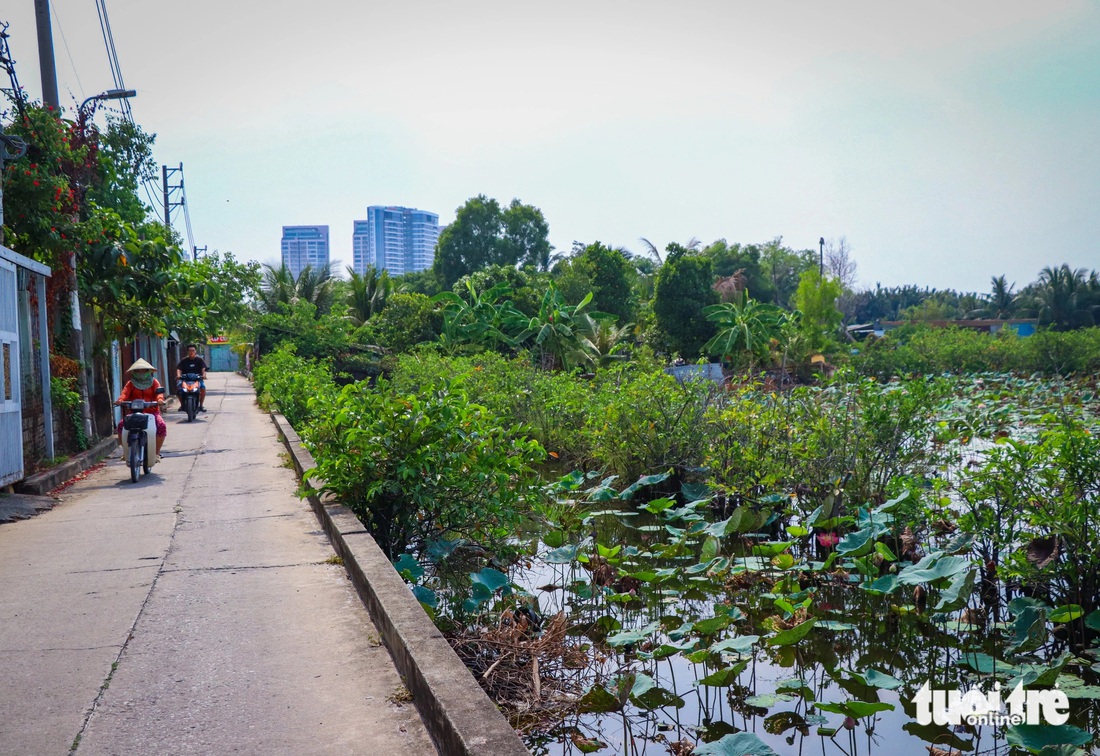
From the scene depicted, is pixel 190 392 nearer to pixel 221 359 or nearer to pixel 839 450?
pixel 839 450

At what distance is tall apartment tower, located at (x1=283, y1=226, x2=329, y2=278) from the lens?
116m

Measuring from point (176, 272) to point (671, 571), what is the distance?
10438 mm

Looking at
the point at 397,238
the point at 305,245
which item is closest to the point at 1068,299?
the point at 305,245

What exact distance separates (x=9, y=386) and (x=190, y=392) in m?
11.3

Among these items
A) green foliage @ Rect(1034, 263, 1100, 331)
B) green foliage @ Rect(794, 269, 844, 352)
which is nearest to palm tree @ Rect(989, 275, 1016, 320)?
green foliage @ Rect(1034, 263, 1100, 331)

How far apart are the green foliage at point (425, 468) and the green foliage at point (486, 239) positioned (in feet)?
143

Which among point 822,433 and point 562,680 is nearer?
point 562,680

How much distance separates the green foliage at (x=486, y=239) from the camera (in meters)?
50.4

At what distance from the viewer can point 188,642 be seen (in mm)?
4598

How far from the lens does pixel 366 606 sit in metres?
5.21

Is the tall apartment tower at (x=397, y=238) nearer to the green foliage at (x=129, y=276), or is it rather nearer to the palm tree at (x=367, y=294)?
the palm tree at (x=367, y=294)

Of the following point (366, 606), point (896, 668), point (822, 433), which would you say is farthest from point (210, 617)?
point (822, 433)

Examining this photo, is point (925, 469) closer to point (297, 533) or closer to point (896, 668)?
point (896, 668)

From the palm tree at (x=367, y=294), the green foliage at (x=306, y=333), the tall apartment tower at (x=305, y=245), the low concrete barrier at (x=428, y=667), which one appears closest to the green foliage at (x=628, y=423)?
the low concrete barrier at (x=428, y=667)
